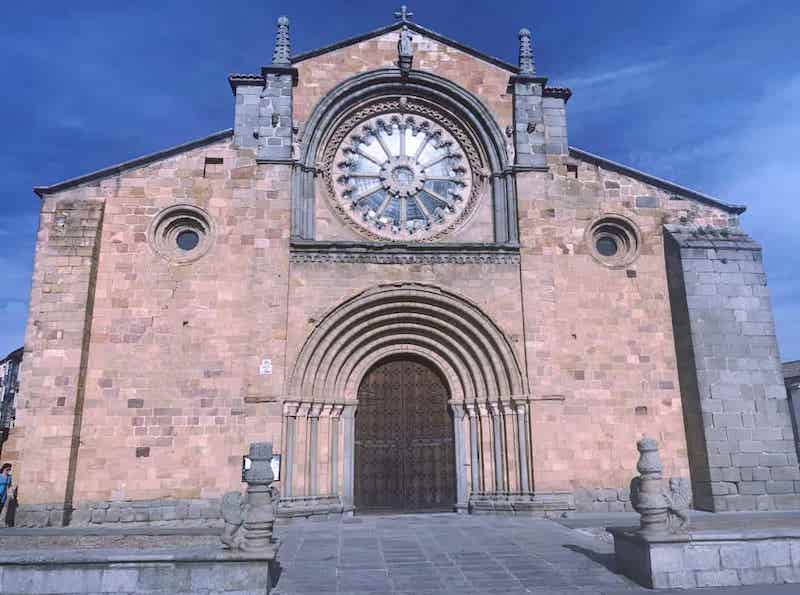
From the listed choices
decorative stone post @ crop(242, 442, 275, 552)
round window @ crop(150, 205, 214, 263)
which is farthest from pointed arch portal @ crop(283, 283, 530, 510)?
decorative stone post @ crop(242, 442, 275, 552)

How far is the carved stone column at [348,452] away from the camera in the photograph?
12703 millimetres

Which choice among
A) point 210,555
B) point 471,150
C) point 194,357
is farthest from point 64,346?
point 471,150

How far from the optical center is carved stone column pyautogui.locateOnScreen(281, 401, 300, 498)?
12102 mm

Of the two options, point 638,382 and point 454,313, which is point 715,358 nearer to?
point 638,382

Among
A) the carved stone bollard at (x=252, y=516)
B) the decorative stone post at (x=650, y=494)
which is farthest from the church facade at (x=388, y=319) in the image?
the decorative stone post at (x=650, y=494)

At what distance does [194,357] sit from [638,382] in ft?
28.5

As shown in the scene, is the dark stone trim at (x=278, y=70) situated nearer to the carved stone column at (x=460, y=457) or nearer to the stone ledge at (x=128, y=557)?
the carved stone column at (x=460, y=457)

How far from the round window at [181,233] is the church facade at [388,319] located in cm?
4

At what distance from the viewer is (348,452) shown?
13.0 meters

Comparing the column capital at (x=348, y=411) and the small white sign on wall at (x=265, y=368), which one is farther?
the column capital at (x=348, y=411)

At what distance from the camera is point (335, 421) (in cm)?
1294

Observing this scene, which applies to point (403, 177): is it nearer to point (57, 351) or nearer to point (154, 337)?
point (154, 337)

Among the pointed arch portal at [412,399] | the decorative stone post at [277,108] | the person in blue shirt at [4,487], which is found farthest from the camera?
the decorative stone post at [277,108]

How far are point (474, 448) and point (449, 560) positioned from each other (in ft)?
17.2
